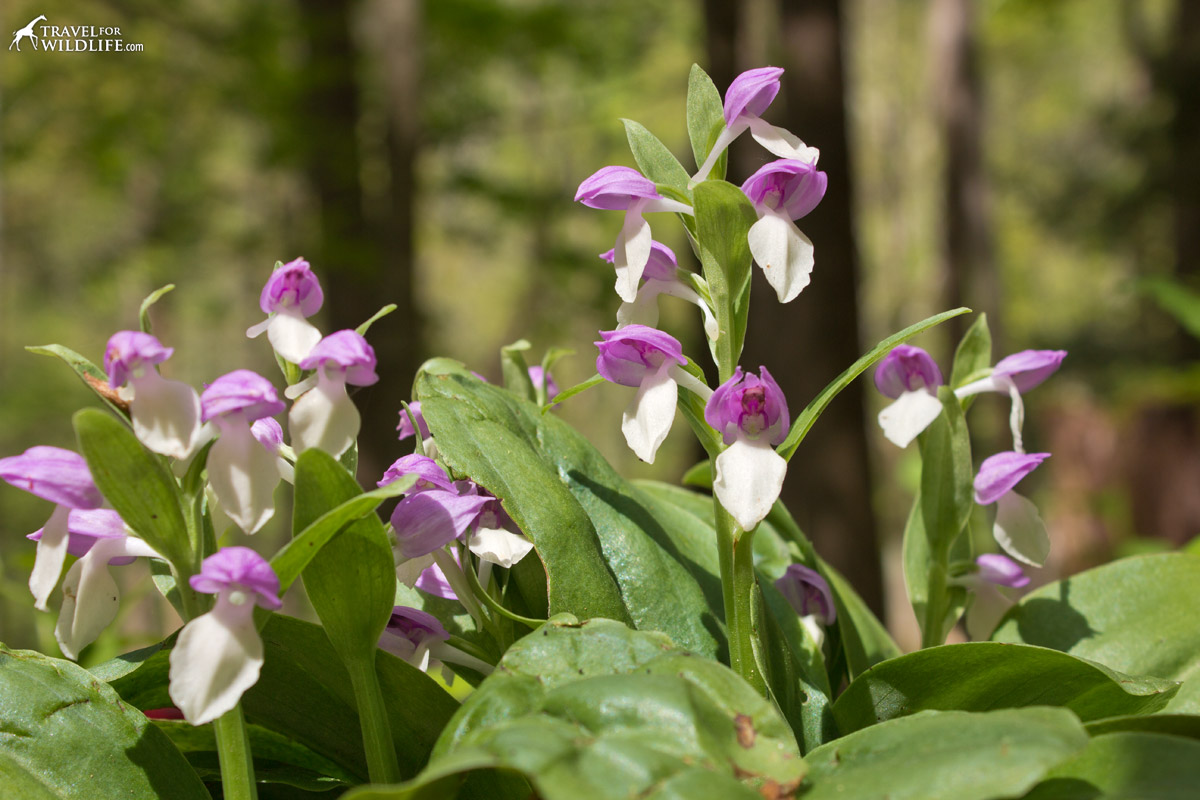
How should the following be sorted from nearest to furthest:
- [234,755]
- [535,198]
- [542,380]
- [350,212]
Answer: [234,755] → [542,380] → [350,212] → [535,198]

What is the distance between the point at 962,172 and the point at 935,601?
7852mm

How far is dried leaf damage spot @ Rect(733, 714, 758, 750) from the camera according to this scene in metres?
0.49

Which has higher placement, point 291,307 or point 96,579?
point 291,307

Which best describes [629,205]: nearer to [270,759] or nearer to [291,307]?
[291,307]

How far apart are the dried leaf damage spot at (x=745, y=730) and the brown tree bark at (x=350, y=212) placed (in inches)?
138

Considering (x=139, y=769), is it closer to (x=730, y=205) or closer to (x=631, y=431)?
(x=631, y=431)

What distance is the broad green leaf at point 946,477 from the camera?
75 cm

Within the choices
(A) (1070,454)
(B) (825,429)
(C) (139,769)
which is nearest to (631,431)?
(C) (139,769)

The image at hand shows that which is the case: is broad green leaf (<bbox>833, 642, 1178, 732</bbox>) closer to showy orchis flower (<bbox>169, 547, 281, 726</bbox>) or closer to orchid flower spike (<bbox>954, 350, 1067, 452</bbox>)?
orchid flower spike (<bbox>954, 350, 1067, 452</bbox>)

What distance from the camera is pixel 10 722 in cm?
57

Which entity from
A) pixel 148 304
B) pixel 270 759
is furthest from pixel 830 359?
pixel 148 304

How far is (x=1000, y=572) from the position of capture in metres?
0.81

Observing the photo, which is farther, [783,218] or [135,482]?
[783,218]

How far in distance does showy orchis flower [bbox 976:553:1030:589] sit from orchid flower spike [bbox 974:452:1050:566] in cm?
2
